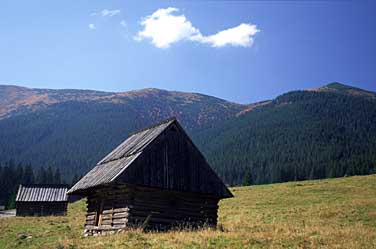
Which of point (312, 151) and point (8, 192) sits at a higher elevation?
point (312, 151)

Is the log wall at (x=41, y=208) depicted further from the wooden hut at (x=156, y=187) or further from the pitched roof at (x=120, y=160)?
the wooden hut at (x=156, y=187)

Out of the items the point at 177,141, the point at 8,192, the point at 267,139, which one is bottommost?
the point at 8,192

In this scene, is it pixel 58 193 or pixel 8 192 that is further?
pixel 8 192

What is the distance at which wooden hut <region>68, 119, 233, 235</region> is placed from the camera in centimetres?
2228

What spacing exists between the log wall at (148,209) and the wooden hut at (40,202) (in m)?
30.6

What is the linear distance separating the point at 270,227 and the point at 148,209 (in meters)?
6.25

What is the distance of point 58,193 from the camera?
56.1m

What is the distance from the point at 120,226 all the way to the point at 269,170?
118226 mm

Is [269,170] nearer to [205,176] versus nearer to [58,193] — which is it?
[58,193]

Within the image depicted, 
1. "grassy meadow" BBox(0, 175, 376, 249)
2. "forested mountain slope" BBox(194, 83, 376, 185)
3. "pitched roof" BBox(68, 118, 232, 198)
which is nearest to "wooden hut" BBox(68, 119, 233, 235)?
"pitched roof" BBox(68, 118, 232, 198)

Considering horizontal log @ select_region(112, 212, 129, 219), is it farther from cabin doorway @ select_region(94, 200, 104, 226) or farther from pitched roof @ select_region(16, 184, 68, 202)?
pitched roof @ select_region(16, 184, 68, 202)

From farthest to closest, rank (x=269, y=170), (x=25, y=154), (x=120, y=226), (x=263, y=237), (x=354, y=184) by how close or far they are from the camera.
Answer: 1. (x=25, y=154)
2. (x=269, y=170)
3. (x=354, y=184)
4. (x=120, y=226)
5. (x=263, y=237)

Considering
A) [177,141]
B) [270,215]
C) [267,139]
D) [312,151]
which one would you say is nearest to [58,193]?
[270,215]

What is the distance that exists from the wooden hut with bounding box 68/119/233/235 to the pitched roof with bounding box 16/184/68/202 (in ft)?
99.4
